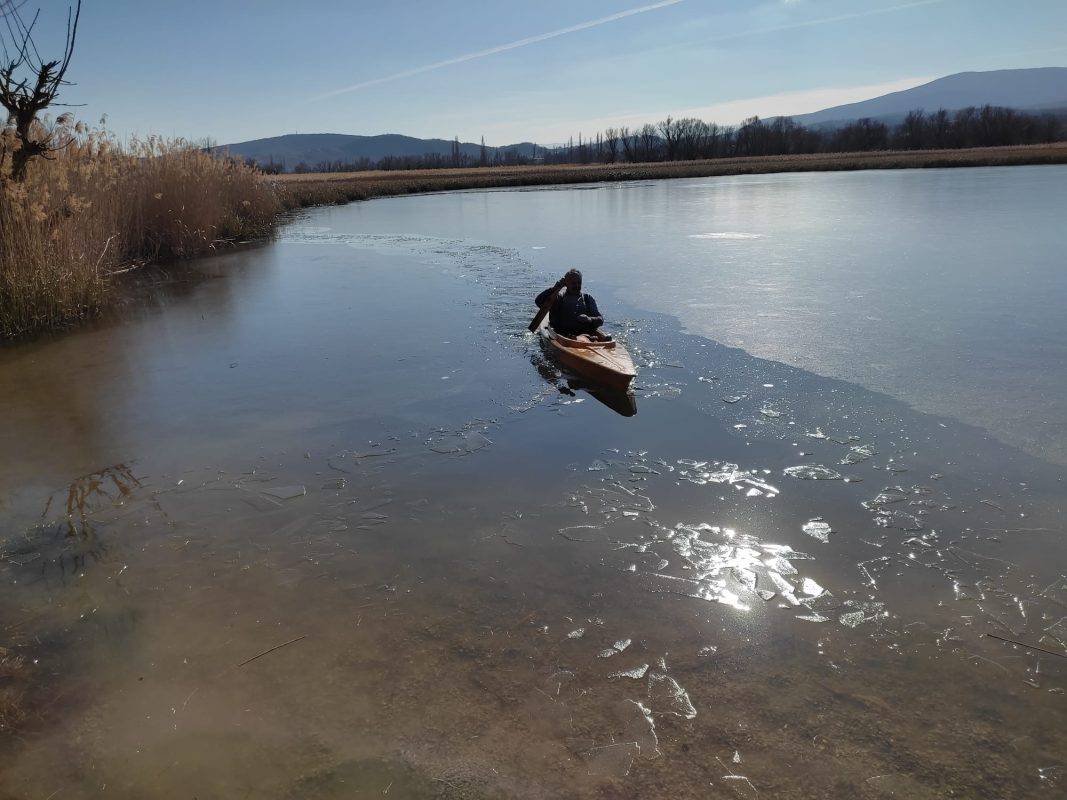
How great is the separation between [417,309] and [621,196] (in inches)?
871

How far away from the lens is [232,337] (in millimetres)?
9109

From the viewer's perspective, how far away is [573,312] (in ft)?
27.3

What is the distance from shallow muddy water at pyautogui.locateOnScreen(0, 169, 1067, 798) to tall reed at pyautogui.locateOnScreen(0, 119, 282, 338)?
1457 mm

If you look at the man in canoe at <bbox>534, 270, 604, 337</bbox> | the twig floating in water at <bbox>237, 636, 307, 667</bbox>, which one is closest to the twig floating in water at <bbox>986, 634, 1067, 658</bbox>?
the twig floating in water at <bbox>237, 636, 307, 667</bbox>

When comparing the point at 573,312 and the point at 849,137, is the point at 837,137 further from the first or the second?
the point at 573,312

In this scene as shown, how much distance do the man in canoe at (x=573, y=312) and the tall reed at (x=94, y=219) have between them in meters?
6.11

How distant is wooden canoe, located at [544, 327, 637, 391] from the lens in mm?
6574

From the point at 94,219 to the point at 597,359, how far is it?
8616 millimetres

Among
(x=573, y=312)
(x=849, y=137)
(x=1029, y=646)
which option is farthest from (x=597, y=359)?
(x=849, y=137)

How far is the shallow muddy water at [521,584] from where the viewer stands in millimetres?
2553

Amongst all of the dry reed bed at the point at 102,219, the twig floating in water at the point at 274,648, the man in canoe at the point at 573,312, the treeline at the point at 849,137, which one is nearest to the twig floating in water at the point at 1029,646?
the twig floating in water at the point at 274,648

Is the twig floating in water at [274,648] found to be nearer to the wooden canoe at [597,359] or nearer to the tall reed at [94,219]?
the wooden canoe at [597,359]

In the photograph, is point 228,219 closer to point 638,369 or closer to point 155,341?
point 155,341

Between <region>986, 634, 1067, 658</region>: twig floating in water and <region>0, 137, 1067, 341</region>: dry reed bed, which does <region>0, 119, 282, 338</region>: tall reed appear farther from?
<region>986, 634, 1067, 658</region>: twig floating in water
